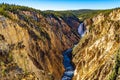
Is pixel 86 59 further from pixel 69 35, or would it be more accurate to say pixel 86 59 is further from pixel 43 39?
pixel 69 35

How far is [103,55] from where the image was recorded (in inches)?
3223

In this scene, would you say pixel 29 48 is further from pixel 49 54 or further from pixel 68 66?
pixel 68 66

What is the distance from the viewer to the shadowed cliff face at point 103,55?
236ft

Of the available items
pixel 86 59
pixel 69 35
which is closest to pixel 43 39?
pixel 86 59

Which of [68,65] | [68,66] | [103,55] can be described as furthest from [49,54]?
[103,55]

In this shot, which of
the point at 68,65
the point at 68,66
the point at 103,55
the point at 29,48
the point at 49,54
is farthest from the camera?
the point at 68,65

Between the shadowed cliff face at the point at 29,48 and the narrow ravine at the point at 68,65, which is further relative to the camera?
the narrow ravine at the point at 68,65

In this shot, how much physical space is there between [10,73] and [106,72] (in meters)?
20.0

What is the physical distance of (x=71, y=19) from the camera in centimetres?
18588

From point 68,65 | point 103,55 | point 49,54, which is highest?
point 103,55

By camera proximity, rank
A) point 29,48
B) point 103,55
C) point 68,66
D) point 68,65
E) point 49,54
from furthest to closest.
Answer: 1. point 68,65
2. point 68,66
3. point 49,54
4. point 29,48
5. point 103,55

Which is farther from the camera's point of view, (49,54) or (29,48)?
(49,54)

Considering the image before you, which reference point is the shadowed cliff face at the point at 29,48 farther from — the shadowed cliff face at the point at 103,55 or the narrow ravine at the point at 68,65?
the shadowed cliff face at the point at 103,55

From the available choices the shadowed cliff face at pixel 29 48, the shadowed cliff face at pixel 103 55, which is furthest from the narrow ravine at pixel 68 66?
the shadowed cliff face at pixel 103 55
